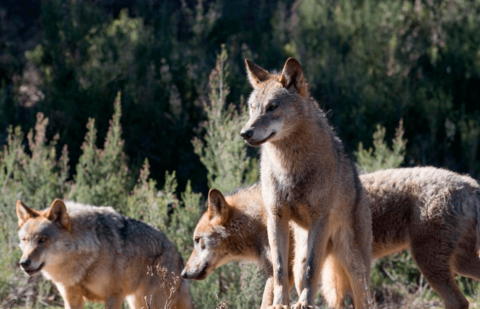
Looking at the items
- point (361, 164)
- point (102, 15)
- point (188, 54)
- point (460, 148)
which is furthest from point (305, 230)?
point (102, 15)

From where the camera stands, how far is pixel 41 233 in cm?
586

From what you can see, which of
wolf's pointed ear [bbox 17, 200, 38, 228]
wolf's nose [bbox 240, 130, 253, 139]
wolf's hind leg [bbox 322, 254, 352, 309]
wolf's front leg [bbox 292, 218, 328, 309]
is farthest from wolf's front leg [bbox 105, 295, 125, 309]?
wolf's nose [bbox 240, 130, 253, 139]

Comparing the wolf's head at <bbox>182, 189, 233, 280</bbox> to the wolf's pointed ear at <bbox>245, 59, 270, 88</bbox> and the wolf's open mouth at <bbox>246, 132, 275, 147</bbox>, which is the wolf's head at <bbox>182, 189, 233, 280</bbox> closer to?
the wolf's pointed ear at <bbox>245, 59, 270, 88</bbox>

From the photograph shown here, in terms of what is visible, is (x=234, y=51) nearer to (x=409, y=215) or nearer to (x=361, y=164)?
(x=361, y=164)

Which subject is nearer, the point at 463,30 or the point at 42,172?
the point at 42,172

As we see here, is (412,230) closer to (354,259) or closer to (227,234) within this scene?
(354,259)

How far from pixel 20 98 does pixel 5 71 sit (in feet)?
2.33

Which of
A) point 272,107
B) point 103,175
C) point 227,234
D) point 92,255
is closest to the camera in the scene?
point 272,107

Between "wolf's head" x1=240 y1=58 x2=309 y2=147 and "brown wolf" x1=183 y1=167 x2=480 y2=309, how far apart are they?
4.12ft

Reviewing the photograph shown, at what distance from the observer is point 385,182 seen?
19.5ft

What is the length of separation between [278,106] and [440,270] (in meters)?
2.28

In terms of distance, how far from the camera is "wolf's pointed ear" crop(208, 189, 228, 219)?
18.1 feet

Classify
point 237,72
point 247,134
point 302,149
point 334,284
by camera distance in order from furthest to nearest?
point 237,72 → point 334,284 → point 302,149 → point 247,134

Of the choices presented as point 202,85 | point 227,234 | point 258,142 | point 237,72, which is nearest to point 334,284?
point 227,234
